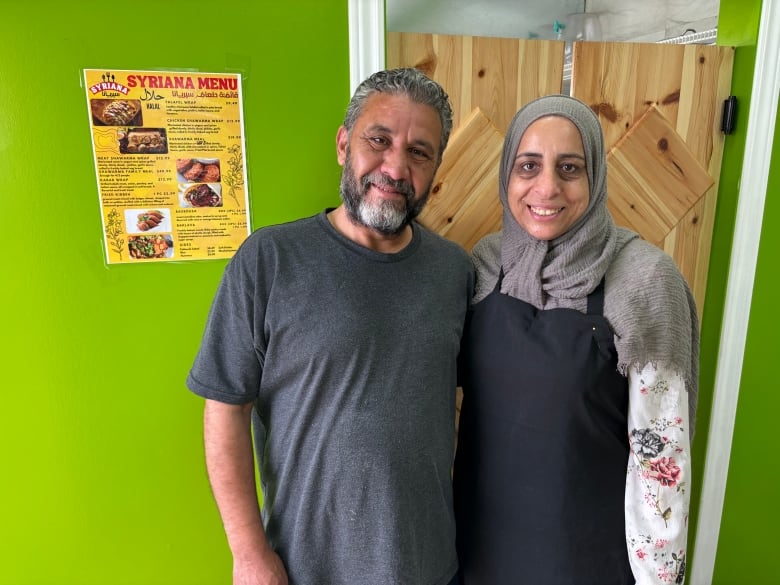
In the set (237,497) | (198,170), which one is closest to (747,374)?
(237,497)

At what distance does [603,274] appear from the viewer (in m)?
0.98

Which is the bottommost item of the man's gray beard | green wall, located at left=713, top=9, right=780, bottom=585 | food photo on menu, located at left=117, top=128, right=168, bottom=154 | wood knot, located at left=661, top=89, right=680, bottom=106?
green wall, located at left=713, top=9, right=780, bottom=585

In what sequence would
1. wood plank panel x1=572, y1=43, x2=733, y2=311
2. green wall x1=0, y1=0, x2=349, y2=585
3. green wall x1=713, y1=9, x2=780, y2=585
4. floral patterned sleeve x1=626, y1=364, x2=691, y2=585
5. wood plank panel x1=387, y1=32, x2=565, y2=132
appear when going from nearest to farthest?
floral patterned sleeve x1=626, y1=364, x2=691, y2=585, green wall x1=0, y1=0, x2=349, y2=585, wood plank panel x1=387, y1=32, x2=565, y2=132, wood plank panel x1=572, y1=43, x2=733, y2=311, green wall x1=713, y1=9, x2=780, y2=585

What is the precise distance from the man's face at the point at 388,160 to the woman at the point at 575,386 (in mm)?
213

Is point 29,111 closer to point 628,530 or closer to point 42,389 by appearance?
point 42,389

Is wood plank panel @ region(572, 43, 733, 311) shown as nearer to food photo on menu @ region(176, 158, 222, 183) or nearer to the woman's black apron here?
the woman's black apron

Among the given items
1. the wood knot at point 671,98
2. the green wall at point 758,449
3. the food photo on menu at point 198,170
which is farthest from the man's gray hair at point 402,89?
the green wall at point 758,449

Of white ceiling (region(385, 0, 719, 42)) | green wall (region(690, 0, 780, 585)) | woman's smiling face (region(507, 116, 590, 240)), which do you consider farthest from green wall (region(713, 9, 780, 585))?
woman's smiling face (region(507, 116, 590, 240))

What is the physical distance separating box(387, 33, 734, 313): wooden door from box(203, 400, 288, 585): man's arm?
75cm

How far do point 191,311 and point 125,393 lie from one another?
265 millimetres

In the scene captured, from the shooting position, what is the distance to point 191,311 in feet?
4.02

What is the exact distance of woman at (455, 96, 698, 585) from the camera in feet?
2.97

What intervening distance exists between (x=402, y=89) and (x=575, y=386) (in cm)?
66

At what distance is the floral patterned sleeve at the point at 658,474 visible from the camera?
890 millimetres
